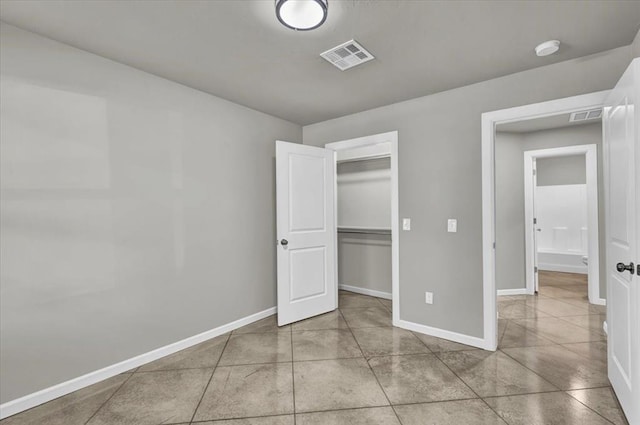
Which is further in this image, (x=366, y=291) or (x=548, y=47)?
(x=366, y=291)

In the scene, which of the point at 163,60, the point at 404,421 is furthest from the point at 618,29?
the point at 163,60

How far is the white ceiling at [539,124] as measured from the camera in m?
4.06

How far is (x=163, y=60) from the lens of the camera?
2.38 meters

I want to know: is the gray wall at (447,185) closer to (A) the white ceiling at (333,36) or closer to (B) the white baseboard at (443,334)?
(B) the white baseboard at (443,334)

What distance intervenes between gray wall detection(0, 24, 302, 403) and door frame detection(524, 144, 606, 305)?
418 centimetres

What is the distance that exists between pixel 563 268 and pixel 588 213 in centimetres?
260

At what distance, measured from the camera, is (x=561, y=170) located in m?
6.10

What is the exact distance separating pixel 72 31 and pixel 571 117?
204 inches

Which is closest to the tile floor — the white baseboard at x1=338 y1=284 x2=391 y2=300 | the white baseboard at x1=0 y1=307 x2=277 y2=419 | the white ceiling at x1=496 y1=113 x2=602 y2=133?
the white baseboard at x1=0 y1=307 x2=277 y2=419

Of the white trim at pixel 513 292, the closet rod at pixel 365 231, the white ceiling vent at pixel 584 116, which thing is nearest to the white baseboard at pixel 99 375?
the closet rod at pixel 365 231

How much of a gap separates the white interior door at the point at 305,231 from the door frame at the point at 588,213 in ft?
9.93

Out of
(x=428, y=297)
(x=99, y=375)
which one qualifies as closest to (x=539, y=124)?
(x=428, y=297)

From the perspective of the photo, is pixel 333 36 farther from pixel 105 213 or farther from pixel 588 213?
pixel 588 213

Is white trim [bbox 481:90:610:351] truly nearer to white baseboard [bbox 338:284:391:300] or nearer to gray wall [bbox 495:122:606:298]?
white baseboard [bbox 338:284:391:300]
